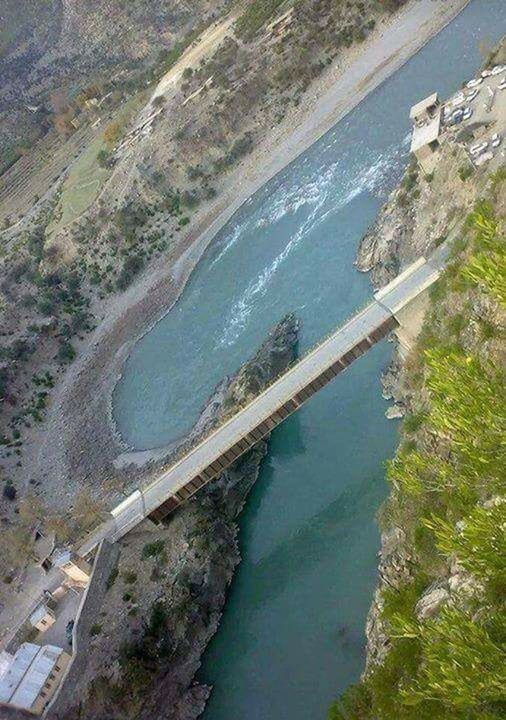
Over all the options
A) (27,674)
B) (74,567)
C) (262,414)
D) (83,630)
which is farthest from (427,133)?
(27,674)

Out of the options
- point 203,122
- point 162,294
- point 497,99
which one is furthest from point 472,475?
point 203,122

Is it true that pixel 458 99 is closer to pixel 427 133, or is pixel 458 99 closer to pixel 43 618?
pixel 427 133

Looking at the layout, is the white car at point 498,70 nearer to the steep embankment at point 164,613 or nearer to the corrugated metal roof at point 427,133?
the corrugated metal roof at point 427,133

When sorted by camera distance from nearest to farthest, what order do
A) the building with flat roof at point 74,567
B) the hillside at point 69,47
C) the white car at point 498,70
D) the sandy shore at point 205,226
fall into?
the building with flat roof at point 74,567 → the white car at point 498,70 → the sandy shore at point 205,226 → the hillside at point 69,47

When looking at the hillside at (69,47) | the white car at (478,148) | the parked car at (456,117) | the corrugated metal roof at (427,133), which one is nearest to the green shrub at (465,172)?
the white car at (478,148)

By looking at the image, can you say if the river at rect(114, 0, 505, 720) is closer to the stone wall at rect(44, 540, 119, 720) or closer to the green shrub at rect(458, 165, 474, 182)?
the stone wall at rect(44, 540, 119, 720)

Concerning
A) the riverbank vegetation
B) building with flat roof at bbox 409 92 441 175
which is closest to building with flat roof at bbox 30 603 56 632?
the riverbank vegetation

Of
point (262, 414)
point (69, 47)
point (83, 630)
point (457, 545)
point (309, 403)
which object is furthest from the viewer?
point (69, 47)

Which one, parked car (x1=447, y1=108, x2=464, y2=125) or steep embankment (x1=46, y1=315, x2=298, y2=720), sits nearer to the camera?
steep embankment (x1=46, y1=315, x2=298, y2=720)
